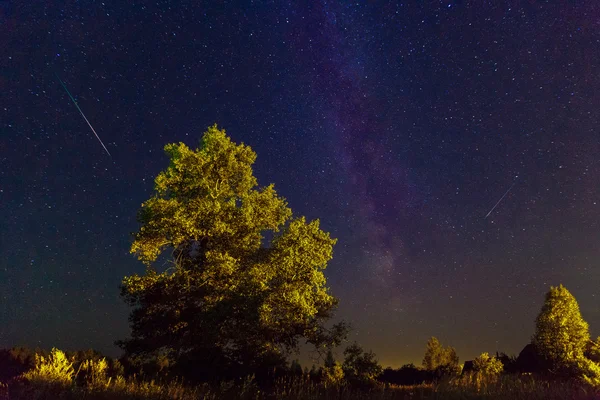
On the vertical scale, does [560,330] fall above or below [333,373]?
above

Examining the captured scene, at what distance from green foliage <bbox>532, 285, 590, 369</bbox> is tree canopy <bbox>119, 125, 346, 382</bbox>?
2133 cm

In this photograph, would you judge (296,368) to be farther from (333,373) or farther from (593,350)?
(593,350)

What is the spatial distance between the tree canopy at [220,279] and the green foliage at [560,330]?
2133cm

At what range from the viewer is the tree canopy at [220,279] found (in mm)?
14992

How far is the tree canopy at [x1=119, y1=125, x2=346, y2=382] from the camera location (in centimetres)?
1499

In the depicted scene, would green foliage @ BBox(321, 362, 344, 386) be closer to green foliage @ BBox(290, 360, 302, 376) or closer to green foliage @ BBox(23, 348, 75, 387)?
green foliage @ BBox(290, 360, 302, 376)

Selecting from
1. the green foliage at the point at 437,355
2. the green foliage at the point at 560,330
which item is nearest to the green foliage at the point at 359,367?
the green foliage at the point at 560,330

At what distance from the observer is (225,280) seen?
16.2 m

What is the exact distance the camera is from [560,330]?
29.8 metres

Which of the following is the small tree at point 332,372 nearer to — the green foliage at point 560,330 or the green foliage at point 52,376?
the green foliage at point 52,376

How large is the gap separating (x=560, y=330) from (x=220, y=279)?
2613 centimetres

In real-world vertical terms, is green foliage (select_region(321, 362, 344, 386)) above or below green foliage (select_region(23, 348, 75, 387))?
above

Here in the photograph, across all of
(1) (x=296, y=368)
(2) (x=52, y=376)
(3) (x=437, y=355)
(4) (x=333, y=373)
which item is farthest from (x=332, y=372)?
(3) (x=437, y=355)

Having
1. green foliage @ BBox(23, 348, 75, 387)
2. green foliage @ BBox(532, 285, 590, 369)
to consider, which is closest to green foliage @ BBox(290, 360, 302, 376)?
green foliage @ BBox(23, 348, 75, 387)
